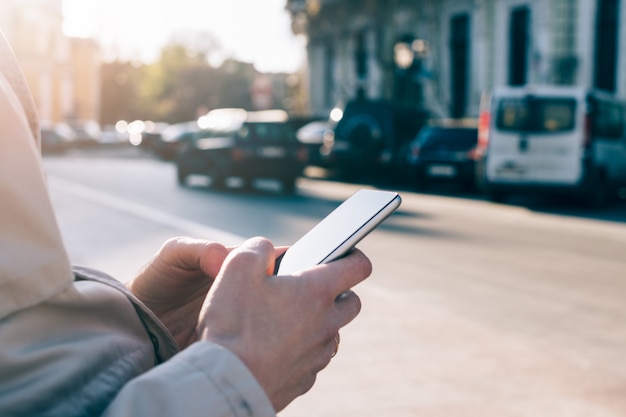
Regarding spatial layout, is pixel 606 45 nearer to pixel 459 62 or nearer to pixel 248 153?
pixel 459 62

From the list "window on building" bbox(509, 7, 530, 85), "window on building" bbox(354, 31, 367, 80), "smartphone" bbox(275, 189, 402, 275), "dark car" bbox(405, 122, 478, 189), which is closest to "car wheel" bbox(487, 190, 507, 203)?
"dark car" bbox(405, 122, 478, 189)

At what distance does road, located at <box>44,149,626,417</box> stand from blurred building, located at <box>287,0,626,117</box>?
9.17 metres

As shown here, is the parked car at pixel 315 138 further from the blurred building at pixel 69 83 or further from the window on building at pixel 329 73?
the blurred building at pixel 69 83

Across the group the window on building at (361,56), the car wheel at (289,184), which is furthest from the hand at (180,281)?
the window on building at (361,56)

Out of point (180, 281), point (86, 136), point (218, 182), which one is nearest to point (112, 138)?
point (86, 136)

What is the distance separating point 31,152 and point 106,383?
0.28 meters

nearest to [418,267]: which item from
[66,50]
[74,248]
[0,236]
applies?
[74,248]

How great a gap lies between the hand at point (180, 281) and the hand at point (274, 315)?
0.19 m

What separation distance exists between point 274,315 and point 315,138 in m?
23.9

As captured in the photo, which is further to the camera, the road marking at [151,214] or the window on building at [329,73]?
the window on building at [329,73]

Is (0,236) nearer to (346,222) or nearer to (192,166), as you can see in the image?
(346,222)

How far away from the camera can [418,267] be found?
916 centimetres

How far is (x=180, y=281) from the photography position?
1.66 meters

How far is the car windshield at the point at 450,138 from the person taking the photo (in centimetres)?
2059
